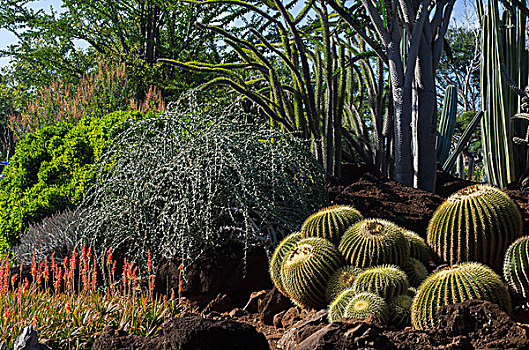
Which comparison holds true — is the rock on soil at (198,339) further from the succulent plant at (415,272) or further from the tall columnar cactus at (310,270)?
the succulent plant at (415,272)

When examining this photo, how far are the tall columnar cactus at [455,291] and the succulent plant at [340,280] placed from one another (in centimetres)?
43

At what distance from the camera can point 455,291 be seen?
229 cm

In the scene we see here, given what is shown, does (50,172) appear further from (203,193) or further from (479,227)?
(479,227)

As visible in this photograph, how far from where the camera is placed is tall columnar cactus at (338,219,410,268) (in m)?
2.80

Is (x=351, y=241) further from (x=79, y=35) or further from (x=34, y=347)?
(x=79, y=35)

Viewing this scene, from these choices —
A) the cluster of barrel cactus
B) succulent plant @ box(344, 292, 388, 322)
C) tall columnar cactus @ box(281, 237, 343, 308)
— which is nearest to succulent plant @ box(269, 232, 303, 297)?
the cluster of barrel cactus

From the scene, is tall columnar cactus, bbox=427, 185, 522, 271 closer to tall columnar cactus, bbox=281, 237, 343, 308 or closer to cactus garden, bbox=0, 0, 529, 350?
cactus garden, bbox=0, 0, 529, 350

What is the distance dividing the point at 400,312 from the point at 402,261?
0.42 metres

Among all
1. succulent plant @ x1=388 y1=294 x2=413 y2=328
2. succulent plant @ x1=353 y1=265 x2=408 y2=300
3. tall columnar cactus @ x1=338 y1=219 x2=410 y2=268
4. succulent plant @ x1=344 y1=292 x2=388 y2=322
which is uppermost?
tall columnar cactus @ x1=338 y1=219 x2=410 y2=268

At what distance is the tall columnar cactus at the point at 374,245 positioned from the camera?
9.20 ft

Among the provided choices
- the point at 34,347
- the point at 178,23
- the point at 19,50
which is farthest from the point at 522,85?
the point at 19,50

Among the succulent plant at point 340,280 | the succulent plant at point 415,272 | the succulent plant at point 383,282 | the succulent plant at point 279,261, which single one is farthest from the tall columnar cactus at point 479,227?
the succulent plant at point 279,261

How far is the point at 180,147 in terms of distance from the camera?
4.17 metres

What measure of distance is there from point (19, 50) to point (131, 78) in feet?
21.8
